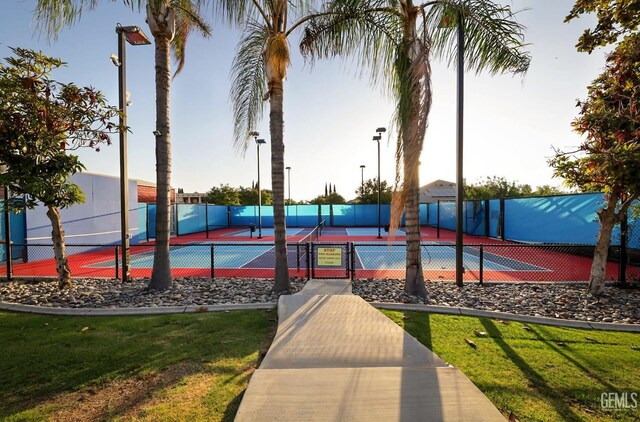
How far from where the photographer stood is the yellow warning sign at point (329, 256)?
796 centimetres

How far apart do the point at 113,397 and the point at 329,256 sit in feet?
18.5

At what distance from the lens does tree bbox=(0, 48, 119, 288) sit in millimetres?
5715

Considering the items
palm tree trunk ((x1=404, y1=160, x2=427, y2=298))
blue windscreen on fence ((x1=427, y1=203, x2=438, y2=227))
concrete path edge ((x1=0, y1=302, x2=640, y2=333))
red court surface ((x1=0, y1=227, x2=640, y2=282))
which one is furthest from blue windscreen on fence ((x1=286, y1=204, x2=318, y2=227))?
concrete path edge ((x1=0, y1=302, x2=640, y2=333))

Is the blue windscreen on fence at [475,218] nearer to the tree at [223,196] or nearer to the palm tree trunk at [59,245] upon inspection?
the palm tree trunk at [59,245]

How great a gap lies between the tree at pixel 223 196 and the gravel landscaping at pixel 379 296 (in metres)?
41.1

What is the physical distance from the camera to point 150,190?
113 ft

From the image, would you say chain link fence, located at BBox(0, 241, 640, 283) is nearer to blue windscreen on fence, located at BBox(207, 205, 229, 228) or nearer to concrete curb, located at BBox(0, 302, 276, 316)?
concrete curb, located at BBox(0, 302, 276, 316)

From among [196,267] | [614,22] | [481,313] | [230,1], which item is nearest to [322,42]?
[230,1]

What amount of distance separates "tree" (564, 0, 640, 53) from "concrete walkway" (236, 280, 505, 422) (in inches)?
234

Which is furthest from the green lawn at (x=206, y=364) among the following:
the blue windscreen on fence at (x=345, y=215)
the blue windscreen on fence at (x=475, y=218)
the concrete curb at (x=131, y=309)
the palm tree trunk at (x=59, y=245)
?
the blue windscreen on fence at (x=345, y=215)

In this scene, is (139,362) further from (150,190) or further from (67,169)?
(150,190)

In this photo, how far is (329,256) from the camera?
26.3ft

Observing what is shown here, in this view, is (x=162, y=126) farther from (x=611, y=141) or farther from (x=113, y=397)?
(x=611, y=141)

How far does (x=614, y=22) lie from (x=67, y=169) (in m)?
10.7
